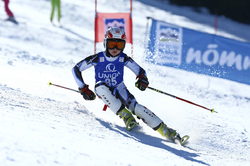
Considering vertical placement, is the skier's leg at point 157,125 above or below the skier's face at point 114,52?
below

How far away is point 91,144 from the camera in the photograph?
246 cm

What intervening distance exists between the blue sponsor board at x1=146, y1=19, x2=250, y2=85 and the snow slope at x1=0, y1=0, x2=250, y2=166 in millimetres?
456

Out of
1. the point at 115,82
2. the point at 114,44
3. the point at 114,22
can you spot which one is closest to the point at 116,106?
the point at 115,82

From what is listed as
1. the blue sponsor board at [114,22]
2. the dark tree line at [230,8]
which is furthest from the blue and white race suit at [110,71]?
the dark tree line at [230,8]

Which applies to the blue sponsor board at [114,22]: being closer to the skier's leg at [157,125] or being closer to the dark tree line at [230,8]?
the skier's leg at [157,125]

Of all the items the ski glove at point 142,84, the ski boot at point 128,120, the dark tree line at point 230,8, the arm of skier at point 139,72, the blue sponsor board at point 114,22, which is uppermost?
the dark tree line at point 230,8

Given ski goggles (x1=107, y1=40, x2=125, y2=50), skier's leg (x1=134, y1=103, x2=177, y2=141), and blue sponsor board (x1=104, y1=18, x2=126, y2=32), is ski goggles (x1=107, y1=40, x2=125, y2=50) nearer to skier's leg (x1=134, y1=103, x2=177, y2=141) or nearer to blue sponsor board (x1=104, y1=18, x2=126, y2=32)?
skier's leg (x1=134, y1=103, x2=177, y2=141)

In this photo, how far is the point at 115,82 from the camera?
3949mm

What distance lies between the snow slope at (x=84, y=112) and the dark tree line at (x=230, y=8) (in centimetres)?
752

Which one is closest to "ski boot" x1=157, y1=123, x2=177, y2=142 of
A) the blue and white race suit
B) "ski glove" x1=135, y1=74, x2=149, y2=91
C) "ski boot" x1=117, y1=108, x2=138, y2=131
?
"ski boot" x1=117, y1=108, x2=138, y2=131

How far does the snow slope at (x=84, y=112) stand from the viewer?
2.22 m

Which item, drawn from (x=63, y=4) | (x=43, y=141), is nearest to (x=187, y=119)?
(x=43, y=141)

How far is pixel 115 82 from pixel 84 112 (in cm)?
67

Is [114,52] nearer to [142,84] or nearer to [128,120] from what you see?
[142,84]
